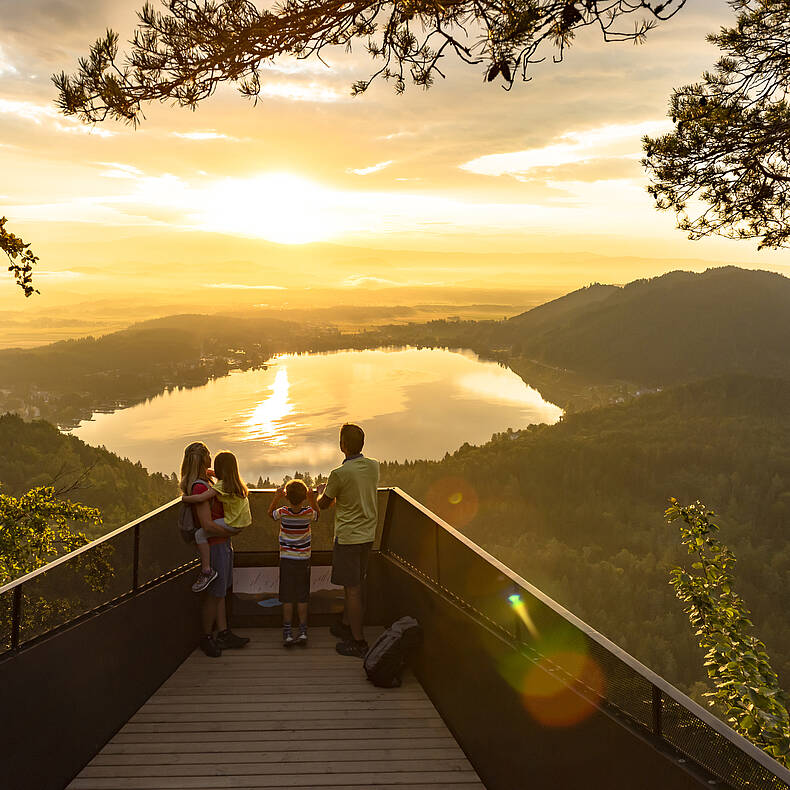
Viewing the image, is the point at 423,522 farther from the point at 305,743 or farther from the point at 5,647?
the point at 5,647

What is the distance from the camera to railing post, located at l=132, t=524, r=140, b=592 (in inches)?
173

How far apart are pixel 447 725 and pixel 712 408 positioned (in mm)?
155647

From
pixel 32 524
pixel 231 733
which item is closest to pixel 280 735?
pixel 231 733

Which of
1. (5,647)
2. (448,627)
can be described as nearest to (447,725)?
(448,627)

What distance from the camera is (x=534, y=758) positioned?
3.00 metres

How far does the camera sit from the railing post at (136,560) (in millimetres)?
4402

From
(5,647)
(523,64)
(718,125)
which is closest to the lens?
(5,647)

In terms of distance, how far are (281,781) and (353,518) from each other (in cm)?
181

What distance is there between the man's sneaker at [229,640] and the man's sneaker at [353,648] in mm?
758

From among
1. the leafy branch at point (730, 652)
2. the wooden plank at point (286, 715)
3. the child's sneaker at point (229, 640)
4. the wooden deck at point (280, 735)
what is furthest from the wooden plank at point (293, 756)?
the leafy branch at point (730, 652)

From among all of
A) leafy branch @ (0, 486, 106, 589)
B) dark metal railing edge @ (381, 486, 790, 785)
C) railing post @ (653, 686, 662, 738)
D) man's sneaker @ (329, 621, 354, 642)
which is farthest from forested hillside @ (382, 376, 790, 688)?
railing post @ (653, 686, 662, 738)

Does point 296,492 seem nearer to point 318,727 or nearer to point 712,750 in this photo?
point 318,727

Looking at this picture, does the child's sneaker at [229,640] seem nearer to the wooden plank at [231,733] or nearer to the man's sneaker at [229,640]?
the man's sneaker at [229,640]

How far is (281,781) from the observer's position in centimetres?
354
